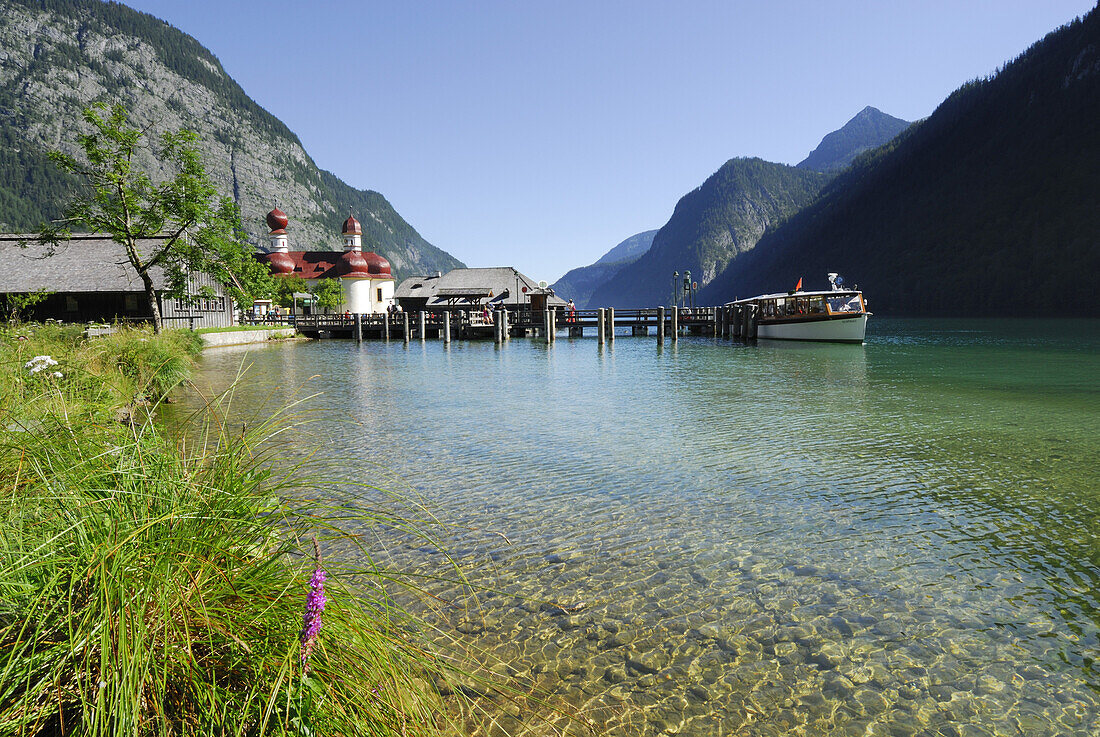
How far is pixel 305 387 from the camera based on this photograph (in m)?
20.0

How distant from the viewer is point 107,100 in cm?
14562

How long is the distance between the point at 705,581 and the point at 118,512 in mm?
4517

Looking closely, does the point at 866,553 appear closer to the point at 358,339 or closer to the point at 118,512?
the point at 118,512

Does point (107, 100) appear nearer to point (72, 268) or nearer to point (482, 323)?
point (72, 268)

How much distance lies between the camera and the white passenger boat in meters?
39.1

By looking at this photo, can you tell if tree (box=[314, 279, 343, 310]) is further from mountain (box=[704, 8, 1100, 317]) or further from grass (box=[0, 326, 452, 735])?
mountain (box=[704, 8, 1100, 317])

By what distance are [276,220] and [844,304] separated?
3018 inches

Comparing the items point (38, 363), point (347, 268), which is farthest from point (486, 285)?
point (38, 363)

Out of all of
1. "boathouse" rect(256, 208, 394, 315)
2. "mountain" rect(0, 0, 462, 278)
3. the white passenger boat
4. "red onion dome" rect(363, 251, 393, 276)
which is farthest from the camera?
"mountain" rect(0, 0, 462, 278)

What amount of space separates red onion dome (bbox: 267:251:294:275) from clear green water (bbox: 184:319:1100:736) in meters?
76.7

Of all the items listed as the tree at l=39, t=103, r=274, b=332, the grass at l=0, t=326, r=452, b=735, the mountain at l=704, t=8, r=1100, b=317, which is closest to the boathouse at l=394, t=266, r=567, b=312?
the tree at l=39, t=103, r=274, b=332

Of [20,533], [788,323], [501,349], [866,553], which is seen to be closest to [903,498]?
[866,553]

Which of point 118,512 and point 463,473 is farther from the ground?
point 118,512

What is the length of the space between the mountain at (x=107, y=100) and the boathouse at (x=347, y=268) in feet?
88.5
